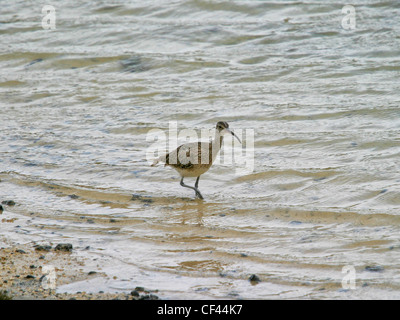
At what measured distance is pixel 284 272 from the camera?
659 cm

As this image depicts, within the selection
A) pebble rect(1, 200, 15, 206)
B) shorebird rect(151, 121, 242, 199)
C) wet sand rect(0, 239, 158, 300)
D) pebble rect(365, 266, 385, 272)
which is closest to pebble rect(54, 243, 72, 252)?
wet sand rect(0, 239, 158, 300)

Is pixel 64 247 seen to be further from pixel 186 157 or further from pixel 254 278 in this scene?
pixel 186 157

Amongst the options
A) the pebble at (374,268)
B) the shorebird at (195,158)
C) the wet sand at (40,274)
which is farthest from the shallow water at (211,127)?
the shorebird at (195,158)

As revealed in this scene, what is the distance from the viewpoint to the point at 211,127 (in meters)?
11.8

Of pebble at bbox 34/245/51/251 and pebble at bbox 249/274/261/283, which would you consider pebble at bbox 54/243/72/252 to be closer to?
pebble at bbox 34/245/51/251

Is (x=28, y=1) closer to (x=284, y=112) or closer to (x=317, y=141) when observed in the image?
(x=284, y=112)

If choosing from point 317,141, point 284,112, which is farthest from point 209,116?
point 317,141

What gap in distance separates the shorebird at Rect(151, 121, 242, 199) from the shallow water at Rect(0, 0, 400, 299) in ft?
1.19

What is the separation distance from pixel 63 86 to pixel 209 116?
4.00 m

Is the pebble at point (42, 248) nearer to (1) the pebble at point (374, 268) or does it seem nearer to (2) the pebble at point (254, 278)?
(2) the pebble at point (254, 278)

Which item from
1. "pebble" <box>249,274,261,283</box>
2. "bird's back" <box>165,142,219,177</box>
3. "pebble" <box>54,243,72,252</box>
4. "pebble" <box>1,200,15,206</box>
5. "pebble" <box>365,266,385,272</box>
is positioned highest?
"bird's back" <box>165,142,219,177</box>

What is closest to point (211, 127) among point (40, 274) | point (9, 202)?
point (9, 202)

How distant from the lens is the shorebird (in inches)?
360

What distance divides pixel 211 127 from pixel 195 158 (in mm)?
2675
